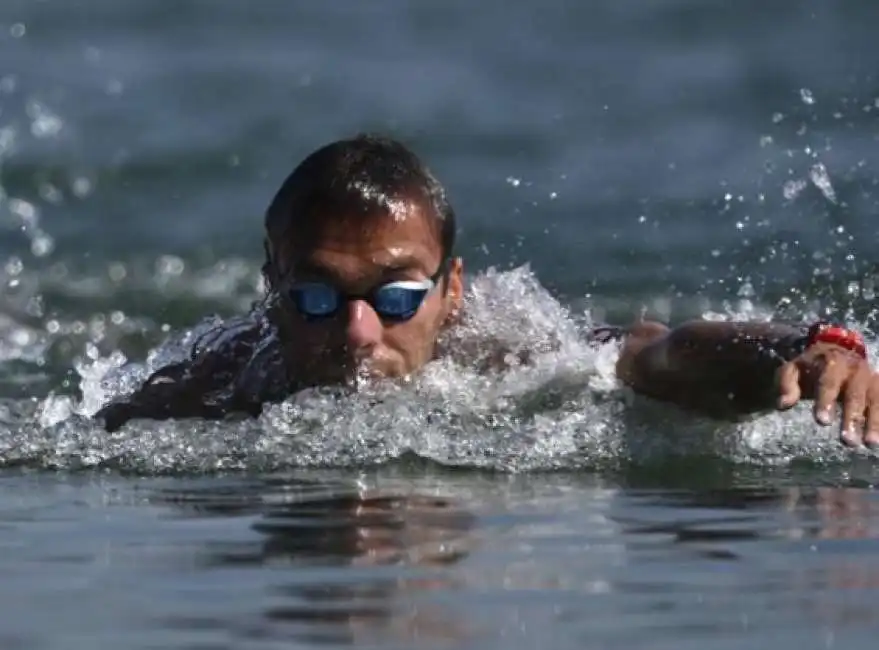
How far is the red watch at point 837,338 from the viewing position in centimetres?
632

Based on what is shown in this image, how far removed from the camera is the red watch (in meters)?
6.32


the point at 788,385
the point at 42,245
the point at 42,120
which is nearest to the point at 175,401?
the point at 788,385

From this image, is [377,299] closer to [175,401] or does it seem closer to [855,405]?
[175,401]

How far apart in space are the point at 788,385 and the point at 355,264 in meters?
1.68

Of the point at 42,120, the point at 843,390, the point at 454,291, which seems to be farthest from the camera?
the point at 42,120

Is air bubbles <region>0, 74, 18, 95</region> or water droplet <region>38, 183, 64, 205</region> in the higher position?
air bubbles <region>0, 74, 18, 95</region>

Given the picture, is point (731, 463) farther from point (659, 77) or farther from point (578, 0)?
point (578, 0)

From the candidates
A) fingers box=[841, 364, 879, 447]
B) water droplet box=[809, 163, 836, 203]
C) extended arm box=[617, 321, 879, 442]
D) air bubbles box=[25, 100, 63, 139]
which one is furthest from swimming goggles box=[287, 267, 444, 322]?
air bubbles box=[25, 100, 63, 139]

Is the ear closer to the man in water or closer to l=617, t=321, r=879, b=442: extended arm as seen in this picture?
the man in water

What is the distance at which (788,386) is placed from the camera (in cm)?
592

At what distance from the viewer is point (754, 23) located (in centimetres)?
1664

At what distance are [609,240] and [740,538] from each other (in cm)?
727

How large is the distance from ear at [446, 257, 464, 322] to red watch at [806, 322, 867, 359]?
57.8 inches

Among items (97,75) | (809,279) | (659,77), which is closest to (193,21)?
(97,75)
